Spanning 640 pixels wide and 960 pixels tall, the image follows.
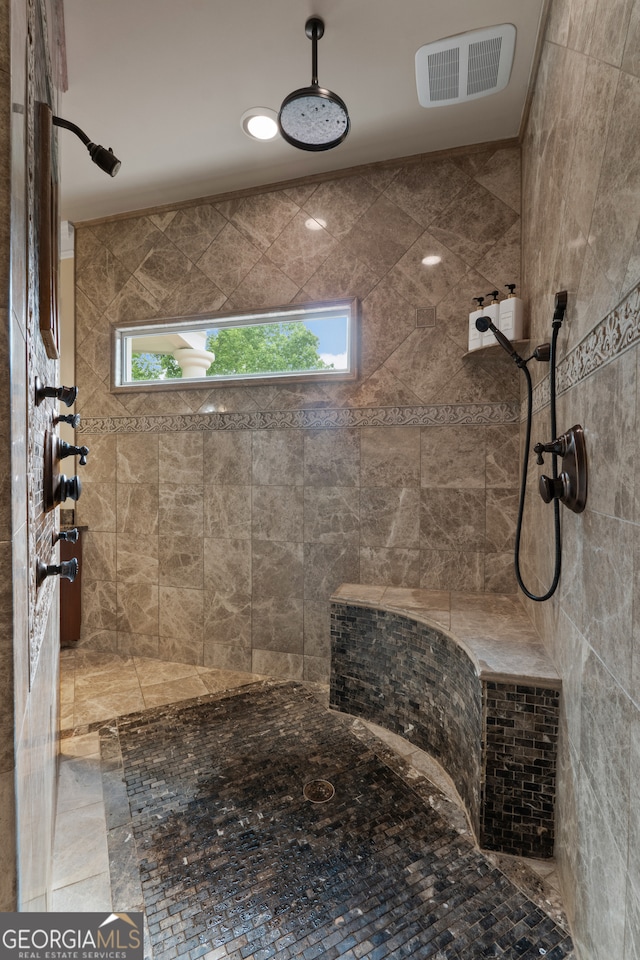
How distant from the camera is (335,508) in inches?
105

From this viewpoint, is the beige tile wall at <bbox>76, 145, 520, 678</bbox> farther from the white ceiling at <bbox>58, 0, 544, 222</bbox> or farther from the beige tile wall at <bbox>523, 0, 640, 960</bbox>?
the beige tile wall at <bbox>523, 0, 640, 960</bbox>

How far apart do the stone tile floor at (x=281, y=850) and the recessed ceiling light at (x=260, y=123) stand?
2887mm

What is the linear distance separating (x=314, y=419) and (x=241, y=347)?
68cm

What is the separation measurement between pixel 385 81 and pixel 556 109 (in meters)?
0.82

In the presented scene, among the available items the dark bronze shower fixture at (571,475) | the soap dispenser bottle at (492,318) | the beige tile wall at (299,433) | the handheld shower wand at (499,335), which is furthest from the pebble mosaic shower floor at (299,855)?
the soap dispenser bottle at (492,318)

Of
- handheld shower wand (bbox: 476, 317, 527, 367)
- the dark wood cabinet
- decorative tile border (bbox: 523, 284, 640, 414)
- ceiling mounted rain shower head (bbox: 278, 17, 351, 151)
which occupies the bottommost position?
the dark wood cabinet

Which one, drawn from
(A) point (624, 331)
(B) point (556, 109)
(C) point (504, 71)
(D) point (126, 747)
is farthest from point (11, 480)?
(C) point (504, 71)

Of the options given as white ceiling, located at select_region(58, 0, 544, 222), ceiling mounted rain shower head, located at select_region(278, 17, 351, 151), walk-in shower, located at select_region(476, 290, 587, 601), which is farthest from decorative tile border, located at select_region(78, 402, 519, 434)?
white ceiling, located at select_region(58, 0, 544, 222)

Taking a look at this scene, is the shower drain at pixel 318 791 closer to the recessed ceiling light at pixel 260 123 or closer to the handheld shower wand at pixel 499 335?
the handheld shower wand at pixel 499 335

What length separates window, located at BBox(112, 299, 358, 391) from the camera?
8.86 ft

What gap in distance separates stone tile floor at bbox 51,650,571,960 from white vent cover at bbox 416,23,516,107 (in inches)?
113

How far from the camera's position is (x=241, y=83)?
208 cm

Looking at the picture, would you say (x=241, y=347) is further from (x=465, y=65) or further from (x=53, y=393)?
(x=53, y=393)

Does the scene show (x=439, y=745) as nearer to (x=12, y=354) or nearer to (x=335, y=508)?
(x=335, y=508)
